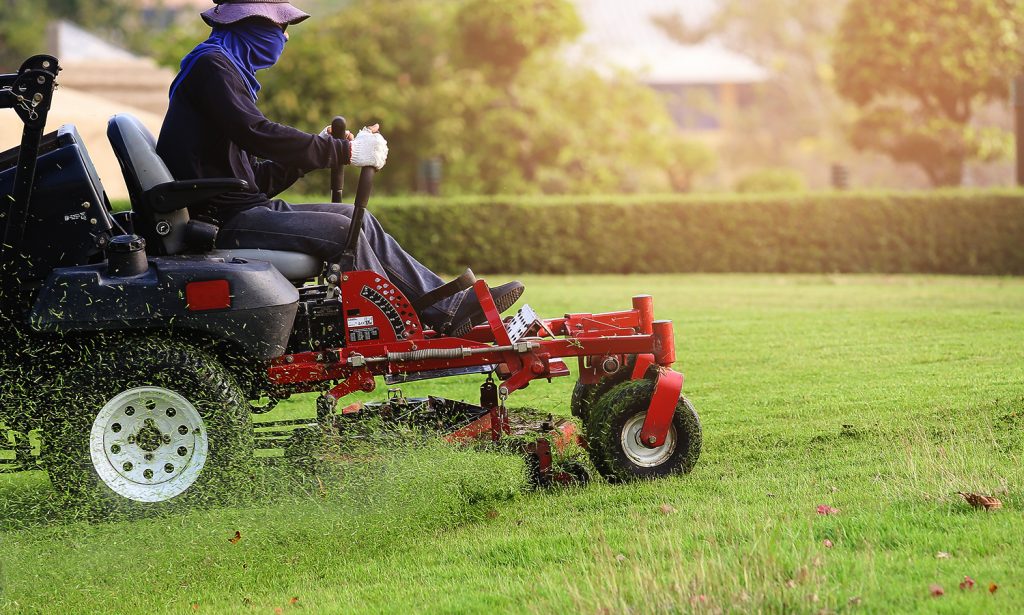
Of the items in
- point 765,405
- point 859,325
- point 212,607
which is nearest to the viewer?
point 212,607

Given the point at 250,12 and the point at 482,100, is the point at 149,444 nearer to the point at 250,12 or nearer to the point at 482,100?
the point at 250,12

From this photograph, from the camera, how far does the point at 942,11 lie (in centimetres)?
2859

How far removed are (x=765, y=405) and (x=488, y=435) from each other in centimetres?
215

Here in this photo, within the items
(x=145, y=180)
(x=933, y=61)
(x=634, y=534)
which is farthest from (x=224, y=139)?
(x=933, y=61)

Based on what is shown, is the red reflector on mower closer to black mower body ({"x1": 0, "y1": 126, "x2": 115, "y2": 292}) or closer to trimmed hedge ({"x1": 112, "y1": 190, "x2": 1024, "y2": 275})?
black mower body ({"x1": 0, "y1": 126, "x2": 115, "y2": 292})

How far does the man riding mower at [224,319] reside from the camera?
5.22m

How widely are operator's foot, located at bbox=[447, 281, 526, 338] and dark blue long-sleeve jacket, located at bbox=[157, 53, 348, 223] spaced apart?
2.53ft

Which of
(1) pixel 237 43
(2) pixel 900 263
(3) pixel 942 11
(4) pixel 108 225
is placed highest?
(3) pixel 942 11

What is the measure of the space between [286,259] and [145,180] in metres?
0.63

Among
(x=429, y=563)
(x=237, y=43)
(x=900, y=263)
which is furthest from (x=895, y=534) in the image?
(x=900, y=263)

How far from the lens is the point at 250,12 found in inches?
221

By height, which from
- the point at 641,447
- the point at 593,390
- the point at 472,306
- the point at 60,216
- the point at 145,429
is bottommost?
the point at 641,447

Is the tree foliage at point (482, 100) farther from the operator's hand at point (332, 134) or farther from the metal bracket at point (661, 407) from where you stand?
the metal bracket at point (661, 407)

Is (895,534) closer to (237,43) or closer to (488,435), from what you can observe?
(488,435)
